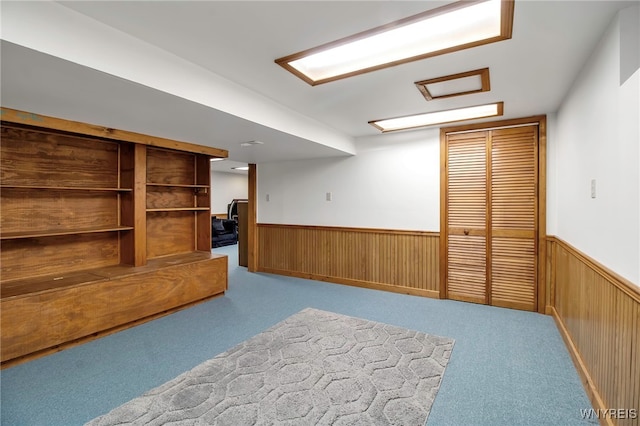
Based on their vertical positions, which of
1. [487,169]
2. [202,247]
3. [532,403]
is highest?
[487,169]

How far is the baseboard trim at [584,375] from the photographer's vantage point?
1.81 metres

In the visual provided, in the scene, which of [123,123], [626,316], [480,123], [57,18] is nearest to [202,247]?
[123,123]

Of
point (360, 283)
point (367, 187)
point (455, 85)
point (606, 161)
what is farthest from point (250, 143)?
point (606, 161)

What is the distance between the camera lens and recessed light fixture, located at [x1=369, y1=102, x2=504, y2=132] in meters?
3.43

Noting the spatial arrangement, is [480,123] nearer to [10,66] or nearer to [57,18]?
[57,18]

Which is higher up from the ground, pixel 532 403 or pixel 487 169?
pixel 487 169

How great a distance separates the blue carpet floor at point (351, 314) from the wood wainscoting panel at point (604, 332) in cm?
16

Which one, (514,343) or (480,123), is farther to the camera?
(480,123)

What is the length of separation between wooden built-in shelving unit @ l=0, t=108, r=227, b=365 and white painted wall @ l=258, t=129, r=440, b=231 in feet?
5.29

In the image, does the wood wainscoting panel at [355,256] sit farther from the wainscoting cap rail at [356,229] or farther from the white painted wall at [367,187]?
the white painted wall at [367,187]

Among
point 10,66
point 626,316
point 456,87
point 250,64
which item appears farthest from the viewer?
point 456,87

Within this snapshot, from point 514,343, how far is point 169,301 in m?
3.51

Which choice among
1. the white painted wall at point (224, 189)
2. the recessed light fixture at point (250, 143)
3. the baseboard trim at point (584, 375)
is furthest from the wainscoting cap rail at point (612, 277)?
the white painted wall at point (224, 189)

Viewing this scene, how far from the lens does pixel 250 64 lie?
89.3 inches
